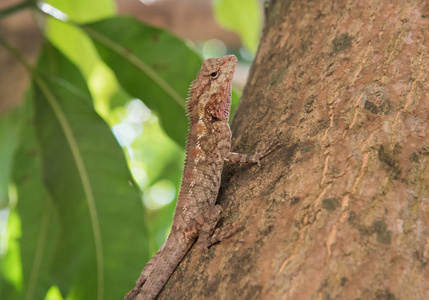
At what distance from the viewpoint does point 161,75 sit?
333cm

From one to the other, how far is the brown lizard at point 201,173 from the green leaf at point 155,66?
25 centimetres

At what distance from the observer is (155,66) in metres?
3.33

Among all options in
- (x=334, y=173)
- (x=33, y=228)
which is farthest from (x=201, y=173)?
(x=33, y=228)

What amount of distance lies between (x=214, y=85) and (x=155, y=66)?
0.59 m

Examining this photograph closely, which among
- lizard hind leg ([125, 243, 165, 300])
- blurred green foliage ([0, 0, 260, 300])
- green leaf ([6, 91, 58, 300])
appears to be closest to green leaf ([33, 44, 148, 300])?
blurred green foliage ([0, 0, 260, 300])

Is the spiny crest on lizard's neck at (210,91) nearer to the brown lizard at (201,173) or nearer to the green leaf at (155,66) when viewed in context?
the brown lizard at (201,173)

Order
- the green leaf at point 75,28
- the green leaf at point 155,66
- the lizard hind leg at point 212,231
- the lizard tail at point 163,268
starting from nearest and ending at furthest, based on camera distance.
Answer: the lizard hind leg at point 212,231, the lizard tail at point 163,268, the green leaf at point 155,66, the green leaf at point 75,28

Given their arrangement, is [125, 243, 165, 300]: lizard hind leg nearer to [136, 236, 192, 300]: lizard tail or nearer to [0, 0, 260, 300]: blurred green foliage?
[136, 236, 192, 300]: lizard tail

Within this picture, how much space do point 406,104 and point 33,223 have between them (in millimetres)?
2990

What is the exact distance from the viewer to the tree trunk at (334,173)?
144 centimetres

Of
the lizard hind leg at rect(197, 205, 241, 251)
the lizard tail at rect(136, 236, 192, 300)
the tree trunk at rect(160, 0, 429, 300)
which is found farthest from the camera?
the lizard tail at rect(136, 236, 192, 300)

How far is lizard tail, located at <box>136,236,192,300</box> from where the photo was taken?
7.09 ft

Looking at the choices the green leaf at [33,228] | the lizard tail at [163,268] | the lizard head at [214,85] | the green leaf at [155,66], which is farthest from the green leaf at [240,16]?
the lizard tail at [163,268]

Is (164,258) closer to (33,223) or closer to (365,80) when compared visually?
(365,80)
